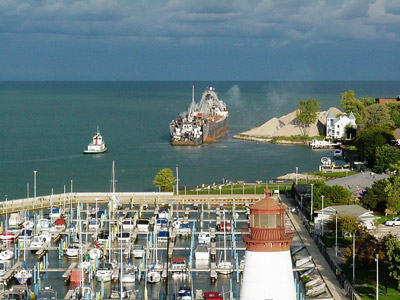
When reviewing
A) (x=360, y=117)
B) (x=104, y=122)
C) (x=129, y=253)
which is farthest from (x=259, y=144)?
(x=129, y=253)

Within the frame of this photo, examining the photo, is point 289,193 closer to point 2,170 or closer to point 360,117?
point 2,170

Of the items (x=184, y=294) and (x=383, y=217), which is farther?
(x=383, y=217)

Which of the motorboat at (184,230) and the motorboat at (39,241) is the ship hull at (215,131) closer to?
the motorboat at (184,230)

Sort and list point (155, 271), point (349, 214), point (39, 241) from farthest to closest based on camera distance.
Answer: point (349, 214) < point (39, 241) < point (155, 271)

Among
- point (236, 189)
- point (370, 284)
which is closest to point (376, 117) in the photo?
point (236, 189)

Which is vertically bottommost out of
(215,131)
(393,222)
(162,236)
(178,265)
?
(178,265)

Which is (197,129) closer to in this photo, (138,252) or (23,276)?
Result: (138,252)
